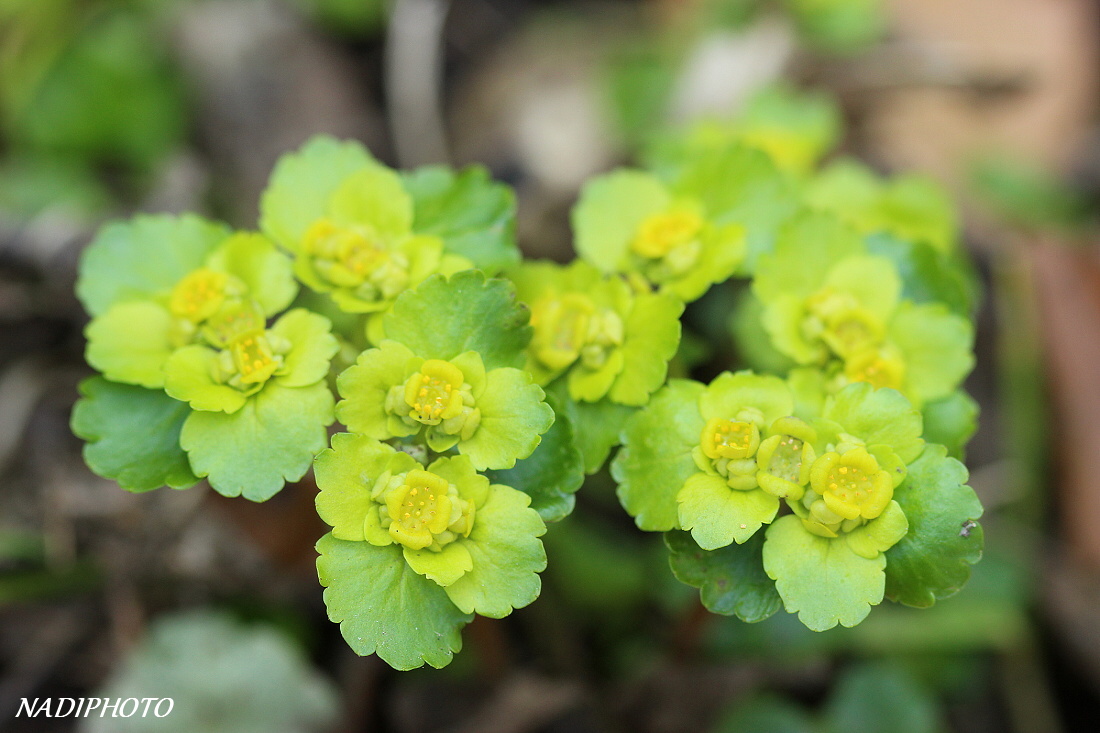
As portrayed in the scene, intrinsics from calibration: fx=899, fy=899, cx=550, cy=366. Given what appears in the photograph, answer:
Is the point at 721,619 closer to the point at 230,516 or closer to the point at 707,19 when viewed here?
the point at 230,516

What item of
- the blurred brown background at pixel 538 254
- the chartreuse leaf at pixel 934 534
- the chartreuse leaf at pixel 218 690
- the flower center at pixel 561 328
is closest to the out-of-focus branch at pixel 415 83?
the blurred brown background at pixel 538 254

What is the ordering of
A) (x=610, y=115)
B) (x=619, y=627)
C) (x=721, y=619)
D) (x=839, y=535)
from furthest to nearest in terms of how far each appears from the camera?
(x=610, y=115) < (x=619, y=627) < (x=721, y=619) < (x=839, y=535)

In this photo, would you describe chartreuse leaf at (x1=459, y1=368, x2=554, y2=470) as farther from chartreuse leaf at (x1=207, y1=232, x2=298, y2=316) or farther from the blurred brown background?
the blurred brown background

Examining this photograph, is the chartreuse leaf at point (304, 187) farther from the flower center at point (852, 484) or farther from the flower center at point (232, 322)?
the flower center at point (852, 484)

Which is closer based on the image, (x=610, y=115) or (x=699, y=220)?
(x=699, y=220)

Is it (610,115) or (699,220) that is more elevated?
(699,220)

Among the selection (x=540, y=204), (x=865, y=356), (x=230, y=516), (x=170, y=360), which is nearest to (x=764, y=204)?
(x=865, y=356)

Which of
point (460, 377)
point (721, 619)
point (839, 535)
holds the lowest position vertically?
point (721, 619)

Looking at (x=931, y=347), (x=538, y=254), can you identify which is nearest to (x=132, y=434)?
(x=931, y=347)
